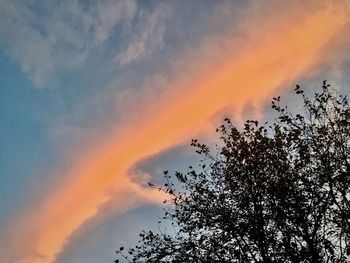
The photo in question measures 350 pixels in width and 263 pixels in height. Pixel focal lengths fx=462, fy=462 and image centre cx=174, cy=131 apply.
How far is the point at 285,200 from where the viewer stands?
79.2 ft

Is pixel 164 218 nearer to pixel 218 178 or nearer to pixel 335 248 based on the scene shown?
pixel 218 178

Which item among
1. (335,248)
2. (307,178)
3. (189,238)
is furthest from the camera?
(189,238)

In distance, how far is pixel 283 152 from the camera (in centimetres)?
2572

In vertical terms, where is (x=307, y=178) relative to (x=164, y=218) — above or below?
below

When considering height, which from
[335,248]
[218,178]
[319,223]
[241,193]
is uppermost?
[218,178]

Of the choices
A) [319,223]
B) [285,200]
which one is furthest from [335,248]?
[285,200]

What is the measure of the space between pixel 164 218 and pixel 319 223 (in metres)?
8.95

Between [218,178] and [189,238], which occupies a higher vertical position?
[218,178]

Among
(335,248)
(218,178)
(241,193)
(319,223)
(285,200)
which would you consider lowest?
(335,248)

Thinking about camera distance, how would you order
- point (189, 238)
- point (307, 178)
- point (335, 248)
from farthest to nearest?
1. point (189, 238)
2. point (307, 178)
3. point (335, 248)

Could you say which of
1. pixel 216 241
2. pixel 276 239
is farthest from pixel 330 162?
pixel 216 241

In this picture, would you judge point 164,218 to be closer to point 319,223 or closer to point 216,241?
point 216,241

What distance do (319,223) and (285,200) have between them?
217cm

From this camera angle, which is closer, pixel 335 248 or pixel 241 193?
pixel 335 248
